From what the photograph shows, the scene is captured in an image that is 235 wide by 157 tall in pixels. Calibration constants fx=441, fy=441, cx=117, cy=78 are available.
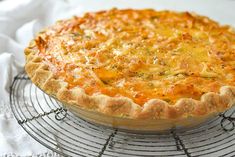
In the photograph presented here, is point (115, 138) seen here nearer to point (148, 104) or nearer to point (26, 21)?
point (148, 104)

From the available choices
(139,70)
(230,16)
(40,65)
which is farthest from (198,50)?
(230,16)

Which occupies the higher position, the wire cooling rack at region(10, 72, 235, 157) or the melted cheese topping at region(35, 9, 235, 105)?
the melted cheese topping at region(35, 9, 235, 105)

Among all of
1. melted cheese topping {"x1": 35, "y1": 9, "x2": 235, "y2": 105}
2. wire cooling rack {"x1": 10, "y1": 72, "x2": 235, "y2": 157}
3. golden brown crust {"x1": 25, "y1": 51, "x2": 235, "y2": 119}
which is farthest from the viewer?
melted cheese topping {"x1": 35, "y1": 9, "x2": 235, "y2": 105}

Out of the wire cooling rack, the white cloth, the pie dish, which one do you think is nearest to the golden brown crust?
the pie dish

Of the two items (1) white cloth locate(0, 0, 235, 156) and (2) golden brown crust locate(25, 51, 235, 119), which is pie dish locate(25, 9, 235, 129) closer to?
(2) golden brown crust locate(25, 51, 235, 119)

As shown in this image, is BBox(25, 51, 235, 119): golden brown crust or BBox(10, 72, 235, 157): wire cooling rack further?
BBox(10, 72, 235, 157): wire cooling rack

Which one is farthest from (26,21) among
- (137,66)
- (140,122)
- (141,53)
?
(140,122)
